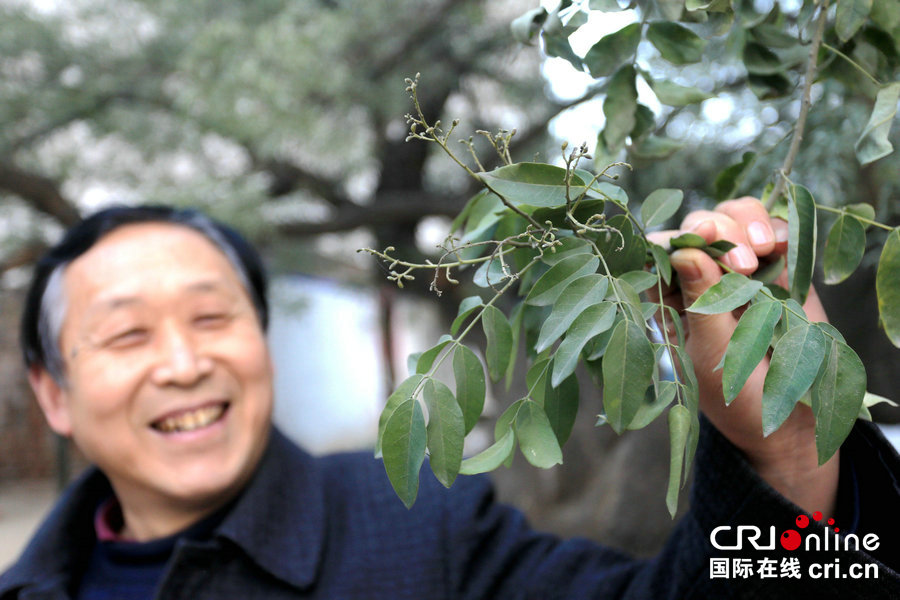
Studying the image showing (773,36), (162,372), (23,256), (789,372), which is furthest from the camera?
(23,256)

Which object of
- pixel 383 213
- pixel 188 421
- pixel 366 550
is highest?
pixel 188 421

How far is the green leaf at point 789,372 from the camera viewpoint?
42cm

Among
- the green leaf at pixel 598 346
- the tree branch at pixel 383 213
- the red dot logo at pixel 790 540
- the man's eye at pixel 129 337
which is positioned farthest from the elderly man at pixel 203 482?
the tree branch at pixel 383 213

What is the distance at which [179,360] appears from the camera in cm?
102

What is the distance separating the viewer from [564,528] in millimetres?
2355

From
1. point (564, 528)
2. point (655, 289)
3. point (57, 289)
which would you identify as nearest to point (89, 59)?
point (57, 289)

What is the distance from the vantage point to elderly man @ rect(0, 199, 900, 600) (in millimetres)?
1017

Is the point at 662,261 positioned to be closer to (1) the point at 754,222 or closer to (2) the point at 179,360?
(1) the point at 754,222

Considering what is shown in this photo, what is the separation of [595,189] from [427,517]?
775 millimetres

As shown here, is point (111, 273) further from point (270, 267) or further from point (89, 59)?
point (270, 267)

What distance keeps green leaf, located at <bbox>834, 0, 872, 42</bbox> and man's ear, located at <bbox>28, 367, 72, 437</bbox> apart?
113 centimetres

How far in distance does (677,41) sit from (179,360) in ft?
2.55

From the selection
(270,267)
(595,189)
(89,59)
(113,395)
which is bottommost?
(270,267)

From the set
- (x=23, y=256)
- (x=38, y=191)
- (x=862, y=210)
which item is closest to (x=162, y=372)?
(x=862, y=210)
